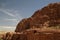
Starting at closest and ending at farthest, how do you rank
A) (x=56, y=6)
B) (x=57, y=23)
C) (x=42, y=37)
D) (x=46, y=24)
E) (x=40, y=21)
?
(x=42, y=37), (x=57, y=23), (x=46, y=24), (x=40, y=21), (x=56, y=6)

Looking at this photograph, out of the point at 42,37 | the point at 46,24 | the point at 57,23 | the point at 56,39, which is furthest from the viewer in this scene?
the point at 46,24

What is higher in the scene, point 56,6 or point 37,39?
point 56,6

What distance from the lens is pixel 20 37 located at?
44625 mm

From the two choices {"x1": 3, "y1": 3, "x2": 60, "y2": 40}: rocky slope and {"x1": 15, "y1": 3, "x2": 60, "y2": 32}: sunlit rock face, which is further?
{"x1": 15, "y1": 3, "x2": 60, "y2": 32}: sunlit rock face

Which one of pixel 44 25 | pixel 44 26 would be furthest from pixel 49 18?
pixel 44 26

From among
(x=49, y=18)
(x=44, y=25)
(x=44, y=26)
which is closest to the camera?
(x=44, y=26)

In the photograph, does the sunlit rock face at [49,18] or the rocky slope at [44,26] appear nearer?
the rocky slope at [44,26]

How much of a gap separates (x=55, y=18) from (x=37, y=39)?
12.9 metres

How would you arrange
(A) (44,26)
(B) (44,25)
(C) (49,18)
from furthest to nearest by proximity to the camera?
(C) (49,18) < (B) (44,25) < (A) (44,26)

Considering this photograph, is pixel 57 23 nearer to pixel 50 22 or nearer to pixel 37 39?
pixel 50 22

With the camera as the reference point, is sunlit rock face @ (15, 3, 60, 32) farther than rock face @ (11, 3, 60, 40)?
Yes

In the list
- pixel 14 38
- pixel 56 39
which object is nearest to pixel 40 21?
pixel 14 38

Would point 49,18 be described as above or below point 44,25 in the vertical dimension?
above

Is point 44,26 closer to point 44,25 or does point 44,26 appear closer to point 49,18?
point 44,25
